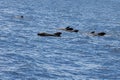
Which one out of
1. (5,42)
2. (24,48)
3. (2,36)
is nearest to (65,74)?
(24,48)

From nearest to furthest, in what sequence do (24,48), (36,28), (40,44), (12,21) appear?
1. (24,48)
2. (40,44)
3. (36,28)
4. (12,21)

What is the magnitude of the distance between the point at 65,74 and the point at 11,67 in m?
6.61

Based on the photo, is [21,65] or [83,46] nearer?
[21,65]

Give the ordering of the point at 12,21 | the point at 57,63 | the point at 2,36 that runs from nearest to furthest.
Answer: the point at 57,63 → the point at 2,36 → the point at 12,21

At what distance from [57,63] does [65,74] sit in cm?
572

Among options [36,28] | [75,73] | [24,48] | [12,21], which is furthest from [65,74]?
[12,21]

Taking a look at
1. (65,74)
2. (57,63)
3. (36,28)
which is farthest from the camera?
(36,28)

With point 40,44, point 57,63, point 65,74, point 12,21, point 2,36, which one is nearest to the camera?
point 65,74

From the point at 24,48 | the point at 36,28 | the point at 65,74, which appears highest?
the point at 36,28

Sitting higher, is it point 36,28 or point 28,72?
point 36,28

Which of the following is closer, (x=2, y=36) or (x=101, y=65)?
(x=101, y=65)

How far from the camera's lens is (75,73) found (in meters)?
47.8

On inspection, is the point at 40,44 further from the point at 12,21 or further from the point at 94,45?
the point at 12,21

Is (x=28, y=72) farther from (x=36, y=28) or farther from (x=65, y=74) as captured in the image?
(x=36, y=28)
